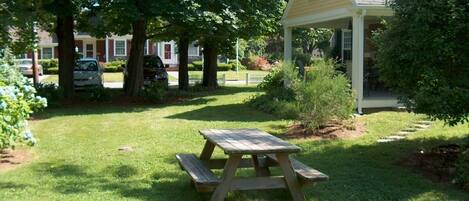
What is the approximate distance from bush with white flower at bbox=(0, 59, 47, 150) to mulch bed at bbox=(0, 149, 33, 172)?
0.20 meters

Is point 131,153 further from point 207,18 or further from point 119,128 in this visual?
point 207,18

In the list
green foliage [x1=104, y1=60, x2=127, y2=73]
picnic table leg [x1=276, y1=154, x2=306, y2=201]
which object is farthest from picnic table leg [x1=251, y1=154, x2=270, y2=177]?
green foliage [x1=104, y1=60, x2=127, y2=73]

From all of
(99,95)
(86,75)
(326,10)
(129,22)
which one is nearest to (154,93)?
(99,95)

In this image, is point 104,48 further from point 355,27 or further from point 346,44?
point 355,27

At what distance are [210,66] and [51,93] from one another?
9119 mm

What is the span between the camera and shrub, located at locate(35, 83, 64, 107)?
17.8m

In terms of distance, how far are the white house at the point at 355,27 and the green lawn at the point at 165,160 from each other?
3.90 feet

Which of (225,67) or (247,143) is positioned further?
(225,67)

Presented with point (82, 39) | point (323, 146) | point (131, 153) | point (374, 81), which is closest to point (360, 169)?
point (323, 146)

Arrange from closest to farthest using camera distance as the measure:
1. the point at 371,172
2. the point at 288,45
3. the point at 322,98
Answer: the point at 371,172, the point at 322,98, the point at 288,45

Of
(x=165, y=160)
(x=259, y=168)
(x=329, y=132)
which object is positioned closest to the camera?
(x=259, y=168)

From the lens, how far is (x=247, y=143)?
637 cm

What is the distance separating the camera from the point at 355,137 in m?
11.2

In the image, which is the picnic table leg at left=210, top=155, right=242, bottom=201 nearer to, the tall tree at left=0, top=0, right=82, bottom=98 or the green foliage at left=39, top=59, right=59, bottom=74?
the tall tree at left=0, top=0, right=82, bottom=98
